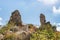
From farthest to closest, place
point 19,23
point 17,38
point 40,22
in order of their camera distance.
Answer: point 40,22 → point 19,23 → point 17,38

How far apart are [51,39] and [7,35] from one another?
30.4 feet

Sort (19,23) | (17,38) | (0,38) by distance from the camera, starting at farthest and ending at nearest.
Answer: (19,23) → (0,38) → (17,38)

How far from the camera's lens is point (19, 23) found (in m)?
76.7

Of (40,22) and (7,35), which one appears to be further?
(40,22)

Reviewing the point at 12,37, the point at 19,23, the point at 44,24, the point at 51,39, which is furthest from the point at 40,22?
the point at 12,37

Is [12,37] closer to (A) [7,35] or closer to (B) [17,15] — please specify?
(A) [7,35]

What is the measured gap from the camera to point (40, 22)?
Result: 8175 cm

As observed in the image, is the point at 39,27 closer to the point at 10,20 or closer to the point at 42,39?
the point at 10,20

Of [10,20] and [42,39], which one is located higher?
[10,20]

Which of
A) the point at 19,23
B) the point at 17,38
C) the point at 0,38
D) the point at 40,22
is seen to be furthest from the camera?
the point at 40,22

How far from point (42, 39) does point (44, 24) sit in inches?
1315

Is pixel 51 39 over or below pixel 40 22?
below

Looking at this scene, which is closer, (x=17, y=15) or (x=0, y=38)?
(x=0, y=38)

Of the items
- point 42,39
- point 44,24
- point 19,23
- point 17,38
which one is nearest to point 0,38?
point 17,38
